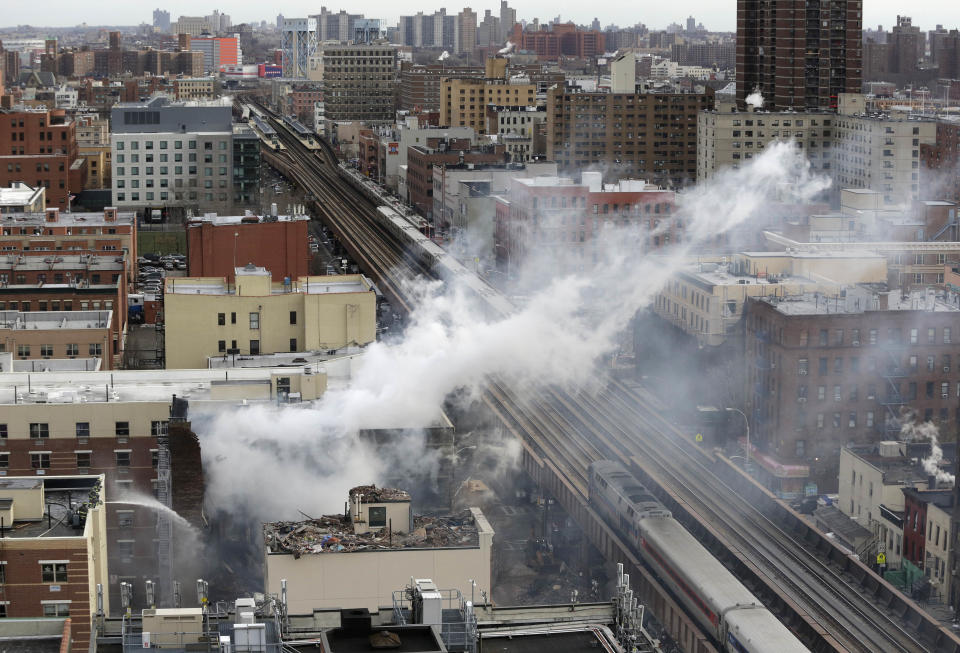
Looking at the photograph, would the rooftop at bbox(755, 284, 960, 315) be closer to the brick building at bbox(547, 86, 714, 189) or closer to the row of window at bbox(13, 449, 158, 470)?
the row of window at bbox(13, 449, 158, 470)

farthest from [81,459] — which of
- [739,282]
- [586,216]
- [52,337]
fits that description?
[586,216]

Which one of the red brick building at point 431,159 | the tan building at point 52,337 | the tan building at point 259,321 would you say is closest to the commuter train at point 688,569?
the tan building at point 259,321

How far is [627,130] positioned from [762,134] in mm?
13365

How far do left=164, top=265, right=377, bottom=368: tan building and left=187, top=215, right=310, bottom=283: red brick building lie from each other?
10.3 meters

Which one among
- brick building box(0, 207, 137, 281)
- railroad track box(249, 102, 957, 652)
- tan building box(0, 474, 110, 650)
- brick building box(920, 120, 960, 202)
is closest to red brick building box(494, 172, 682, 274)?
railroad track box(249, 102, 957, 652)

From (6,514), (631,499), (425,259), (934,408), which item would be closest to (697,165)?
(425,259)

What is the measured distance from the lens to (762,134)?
141625mm

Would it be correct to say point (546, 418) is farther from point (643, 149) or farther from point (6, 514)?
point (643, 149)

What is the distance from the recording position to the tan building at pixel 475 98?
18875 cm

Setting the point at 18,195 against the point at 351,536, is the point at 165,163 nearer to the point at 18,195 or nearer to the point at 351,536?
the point at 18,195

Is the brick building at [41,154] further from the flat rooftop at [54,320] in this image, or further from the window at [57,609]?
the window at [57,609]

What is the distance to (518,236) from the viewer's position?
106 metres

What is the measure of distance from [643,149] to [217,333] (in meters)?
89.0

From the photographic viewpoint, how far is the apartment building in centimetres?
12988
